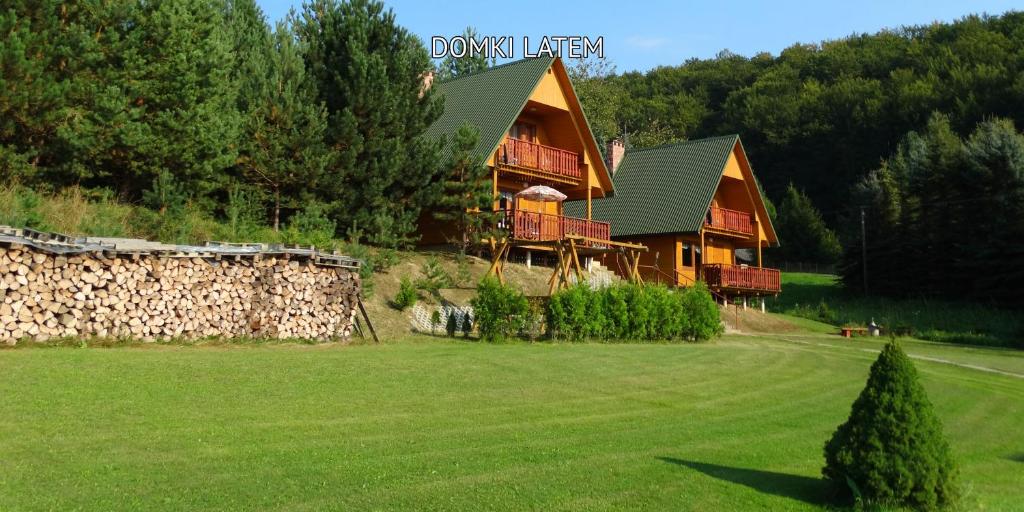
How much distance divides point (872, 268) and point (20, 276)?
1819 inches

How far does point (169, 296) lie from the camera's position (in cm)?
1580

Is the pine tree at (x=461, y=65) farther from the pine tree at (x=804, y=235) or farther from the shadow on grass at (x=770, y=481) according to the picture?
the shadow on grass at (x=770, y=481)

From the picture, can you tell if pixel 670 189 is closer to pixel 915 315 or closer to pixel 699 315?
pixel 915 315

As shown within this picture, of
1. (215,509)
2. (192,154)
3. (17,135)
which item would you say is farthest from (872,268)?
(215,509)

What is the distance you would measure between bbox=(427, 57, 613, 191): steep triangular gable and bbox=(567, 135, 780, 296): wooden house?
5.23 meters

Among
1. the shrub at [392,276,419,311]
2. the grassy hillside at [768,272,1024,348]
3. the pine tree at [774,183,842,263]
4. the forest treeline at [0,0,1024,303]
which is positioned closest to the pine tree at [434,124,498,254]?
the forest treeline at [0,0,1024,303]

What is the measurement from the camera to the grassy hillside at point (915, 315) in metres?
34.3

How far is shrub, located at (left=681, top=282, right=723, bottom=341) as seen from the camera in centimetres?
2312

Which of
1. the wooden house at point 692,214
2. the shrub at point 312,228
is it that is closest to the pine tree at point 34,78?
the shrub at point 312,228

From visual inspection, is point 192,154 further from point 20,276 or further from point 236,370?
point 236,370

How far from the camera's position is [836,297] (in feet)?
168

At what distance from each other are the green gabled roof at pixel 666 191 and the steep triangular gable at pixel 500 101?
15.9 feet

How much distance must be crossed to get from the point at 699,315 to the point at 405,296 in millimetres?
7827

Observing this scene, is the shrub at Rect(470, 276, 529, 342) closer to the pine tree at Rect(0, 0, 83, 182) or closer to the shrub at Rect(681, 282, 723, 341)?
the shrub at Rect(681, 282, 723, 341)
